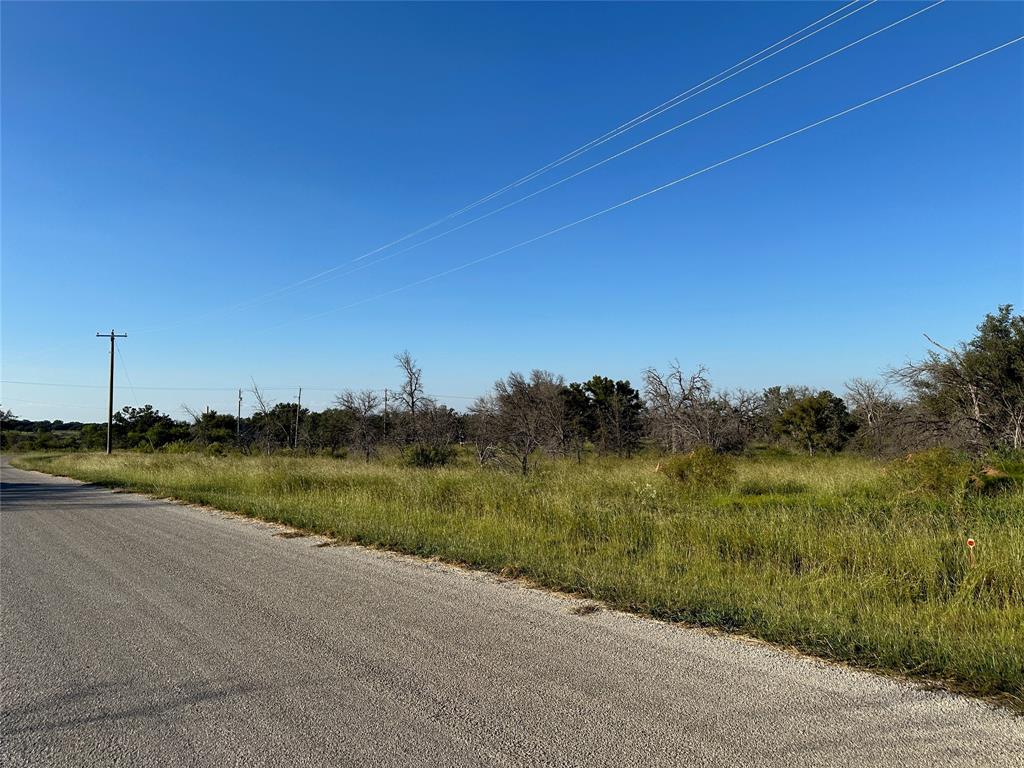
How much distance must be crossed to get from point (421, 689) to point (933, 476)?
11287mm

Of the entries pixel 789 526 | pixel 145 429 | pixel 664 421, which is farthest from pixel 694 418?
pixel 145 429

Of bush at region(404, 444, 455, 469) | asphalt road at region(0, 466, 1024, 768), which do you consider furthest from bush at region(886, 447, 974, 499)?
bush at region(404, 444, 455, 469)

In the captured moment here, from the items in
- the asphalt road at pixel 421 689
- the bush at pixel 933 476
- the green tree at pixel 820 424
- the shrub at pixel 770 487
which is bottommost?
the asphalt road at pixel 421 689

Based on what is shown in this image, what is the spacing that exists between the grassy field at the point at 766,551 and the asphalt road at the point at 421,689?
0.50 meters

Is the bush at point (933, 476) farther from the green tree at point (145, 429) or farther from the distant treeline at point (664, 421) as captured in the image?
the green tree at point (145, 429)

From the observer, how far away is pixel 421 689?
4.60 m

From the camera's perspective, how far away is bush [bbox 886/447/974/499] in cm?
1216

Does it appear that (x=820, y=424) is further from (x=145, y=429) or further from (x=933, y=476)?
(x=145, y=429)

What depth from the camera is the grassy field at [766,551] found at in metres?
5.40

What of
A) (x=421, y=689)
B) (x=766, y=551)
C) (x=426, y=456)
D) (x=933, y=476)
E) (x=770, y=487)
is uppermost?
(x=426, y=456)

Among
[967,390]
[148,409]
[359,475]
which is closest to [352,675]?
[359,475]

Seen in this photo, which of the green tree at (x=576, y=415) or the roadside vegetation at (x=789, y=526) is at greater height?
the green tree at (x=576, y=415)

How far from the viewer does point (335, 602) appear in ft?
22.9

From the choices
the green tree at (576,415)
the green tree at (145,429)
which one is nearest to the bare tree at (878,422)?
the green tree at (576,415)
